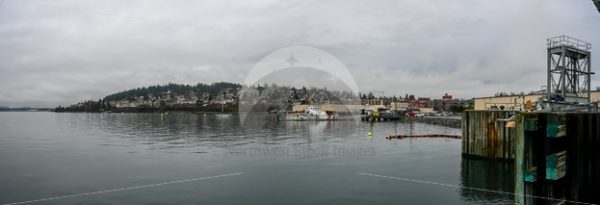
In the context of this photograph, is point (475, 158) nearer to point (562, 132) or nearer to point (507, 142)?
point (507, 142)

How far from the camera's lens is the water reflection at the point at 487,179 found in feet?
69.9

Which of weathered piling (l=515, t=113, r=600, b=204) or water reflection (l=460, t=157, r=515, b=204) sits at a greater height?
weathered piling (l=515, t=113, r=600, b=204)

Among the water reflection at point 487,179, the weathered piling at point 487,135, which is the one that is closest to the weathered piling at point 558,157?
the water reflection at point 487,179

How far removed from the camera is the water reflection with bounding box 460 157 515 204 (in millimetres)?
21303

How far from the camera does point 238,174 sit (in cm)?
2764

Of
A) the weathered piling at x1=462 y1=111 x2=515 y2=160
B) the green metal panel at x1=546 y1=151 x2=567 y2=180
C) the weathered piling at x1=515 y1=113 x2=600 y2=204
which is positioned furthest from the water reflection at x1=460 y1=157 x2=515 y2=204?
the green metal panel at x1=546 y1=151 x2=567 y2=180

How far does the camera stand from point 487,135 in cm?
3203

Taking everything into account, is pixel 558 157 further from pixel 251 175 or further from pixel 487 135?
pixel 251 175

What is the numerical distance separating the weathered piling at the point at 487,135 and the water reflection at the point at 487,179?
2.29 ft

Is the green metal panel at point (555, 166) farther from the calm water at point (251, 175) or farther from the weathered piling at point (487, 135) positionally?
the weathered piling at point (487, 135)

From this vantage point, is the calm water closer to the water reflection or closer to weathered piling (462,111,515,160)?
the water reflection

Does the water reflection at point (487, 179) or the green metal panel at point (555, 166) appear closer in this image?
the green metal panel at point (555, 166)

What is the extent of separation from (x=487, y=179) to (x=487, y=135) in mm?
6878

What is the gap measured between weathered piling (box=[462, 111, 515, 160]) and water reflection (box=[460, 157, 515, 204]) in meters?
0.70
